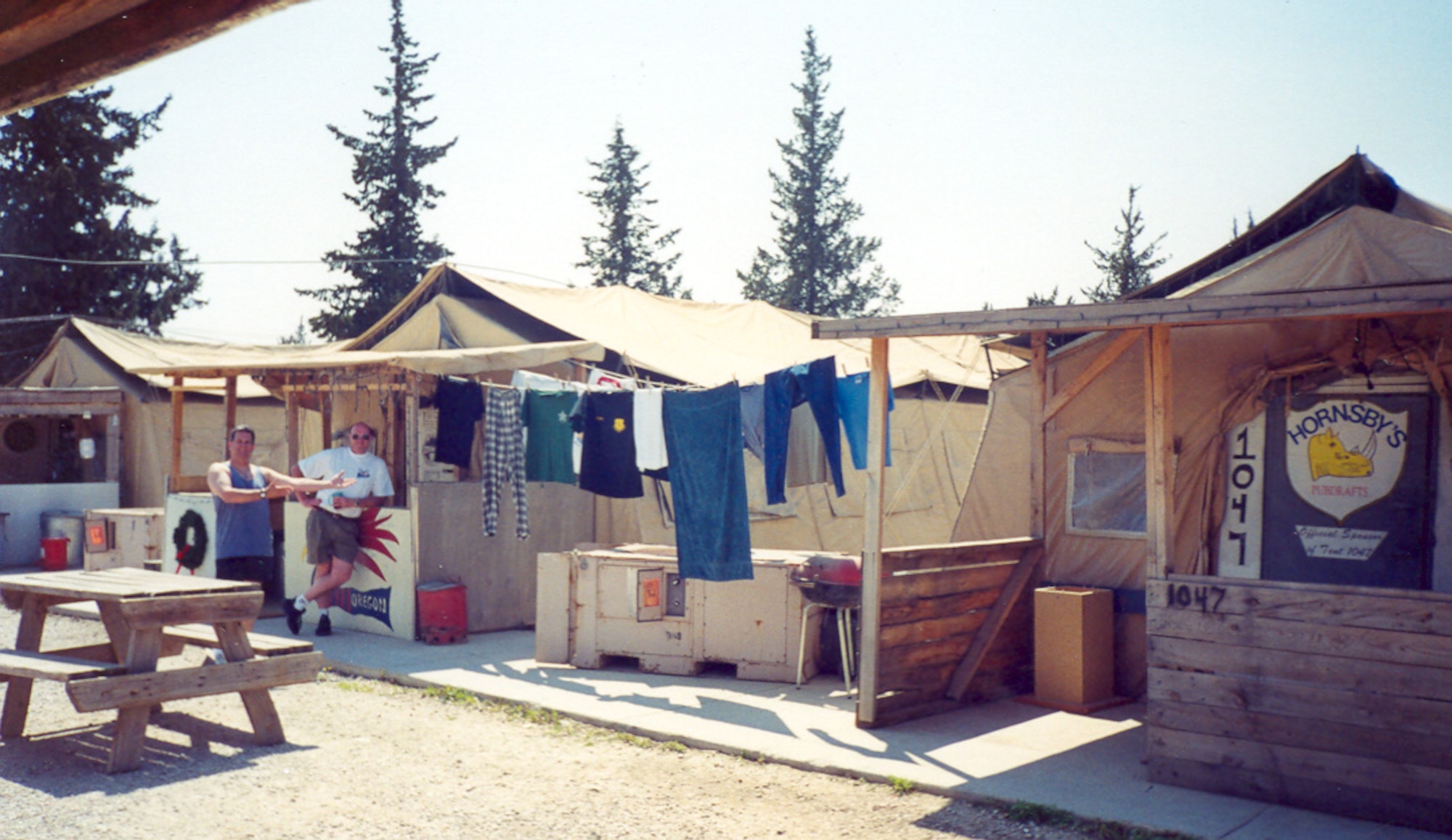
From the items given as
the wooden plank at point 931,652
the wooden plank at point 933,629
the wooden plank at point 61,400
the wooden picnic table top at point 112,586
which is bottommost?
the wooden plank at point 931,652

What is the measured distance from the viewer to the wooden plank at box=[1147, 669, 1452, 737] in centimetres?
505

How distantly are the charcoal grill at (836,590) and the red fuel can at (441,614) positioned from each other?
3360 millimetres

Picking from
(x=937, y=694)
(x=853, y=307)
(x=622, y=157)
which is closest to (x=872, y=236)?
(x=853, y=307)

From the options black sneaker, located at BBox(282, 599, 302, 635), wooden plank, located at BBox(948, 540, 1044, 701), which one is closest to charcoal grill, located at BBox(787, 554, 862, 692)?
wooden plank, located at BBox(948, 540, 1044, 701)

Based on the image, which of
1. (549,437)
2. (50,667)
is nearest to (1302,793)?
(50,667)

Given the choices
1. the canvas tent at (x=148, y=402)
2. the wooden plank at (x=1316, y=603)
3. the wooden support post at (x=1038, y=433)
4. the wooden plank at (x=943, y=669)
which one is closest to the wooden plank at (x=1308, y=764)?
the wooden plank at (x=1316, y=603)

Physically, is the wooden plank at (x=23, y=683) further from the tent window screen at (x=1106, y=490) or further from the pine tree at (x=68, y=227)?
the pine tree at (x=68, y=227)

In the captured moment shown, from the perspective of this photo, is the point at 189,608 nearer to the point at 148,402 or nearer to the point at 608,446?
the point at 608,446

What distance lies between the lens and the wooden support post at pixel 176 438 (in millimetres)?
12336

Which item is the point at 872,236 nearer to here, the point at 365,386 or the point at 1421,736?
the point at 365,386

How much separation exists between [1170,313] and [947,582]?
8.49 ft

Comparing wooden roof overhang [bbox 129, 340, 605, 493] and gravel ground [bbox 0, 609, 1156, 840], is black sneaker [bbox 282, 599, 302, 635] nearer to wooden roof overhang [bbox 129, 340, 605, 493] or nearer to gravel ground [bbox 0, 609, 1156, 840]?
wooden roof overhang [bbox 129, 340, 605, 493]

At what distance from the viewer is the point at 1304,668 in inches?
213

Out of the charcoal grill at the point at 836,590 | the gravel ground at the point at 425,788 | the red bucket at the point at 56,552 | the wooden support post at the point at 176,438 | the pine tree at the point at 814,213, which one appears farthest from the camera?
the pine tree at the point at 814,213
